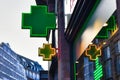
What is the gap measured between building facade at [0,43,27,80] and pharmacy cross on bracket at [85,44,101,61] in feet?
449

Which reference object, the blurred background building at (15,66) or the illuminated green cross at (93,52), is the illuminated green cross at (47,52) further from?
the blurred background building at (15,66)

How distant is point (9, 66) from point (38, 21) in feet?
498

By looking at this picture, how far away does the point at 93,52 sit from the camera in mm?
11445

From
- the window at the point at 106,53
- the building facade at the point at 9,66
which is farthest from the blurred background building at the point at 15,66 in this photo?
the window at the point at 106,53

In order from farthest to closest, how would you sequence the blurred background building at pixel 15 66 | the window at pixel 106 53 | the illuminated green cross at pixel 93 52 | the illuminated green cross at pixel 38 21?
the blurred background building at pixel 15 66 → the illuminated green cross at pixel 38 21 → the illuminated green cross at pixel 93 52 → the window at pixel 106 53

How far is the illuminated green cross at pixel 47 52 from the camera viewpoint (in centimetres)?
1359

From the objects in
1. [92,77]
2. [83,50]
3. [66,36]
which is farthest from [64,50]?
[92,77]

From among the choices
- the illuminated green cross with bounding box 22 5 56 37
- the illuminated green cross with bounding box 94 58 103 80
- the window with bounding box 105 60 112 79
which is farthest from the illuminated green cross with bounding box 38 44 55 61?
the window with bounding box 105 60 112 79

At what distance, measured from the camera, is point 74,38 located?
46.2 feet

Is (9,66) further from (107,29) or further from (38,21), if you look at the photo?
(107,29)

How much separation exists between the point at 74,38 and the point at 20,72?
15648 cm

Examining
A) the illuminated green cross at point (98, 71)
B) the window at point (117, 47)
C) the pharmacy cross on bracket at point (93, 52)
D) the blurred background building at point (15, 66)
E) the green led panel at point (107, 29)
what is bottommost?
the blurred background building at point (15, 66)

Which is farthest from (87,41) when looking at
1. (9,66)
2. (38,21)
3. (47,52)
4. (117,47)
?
(9,66)

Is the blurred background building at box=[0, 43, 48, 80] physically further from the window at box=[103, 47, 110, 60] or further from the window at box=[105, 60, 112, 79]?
the window at box=[105, 60, 112, 79]
